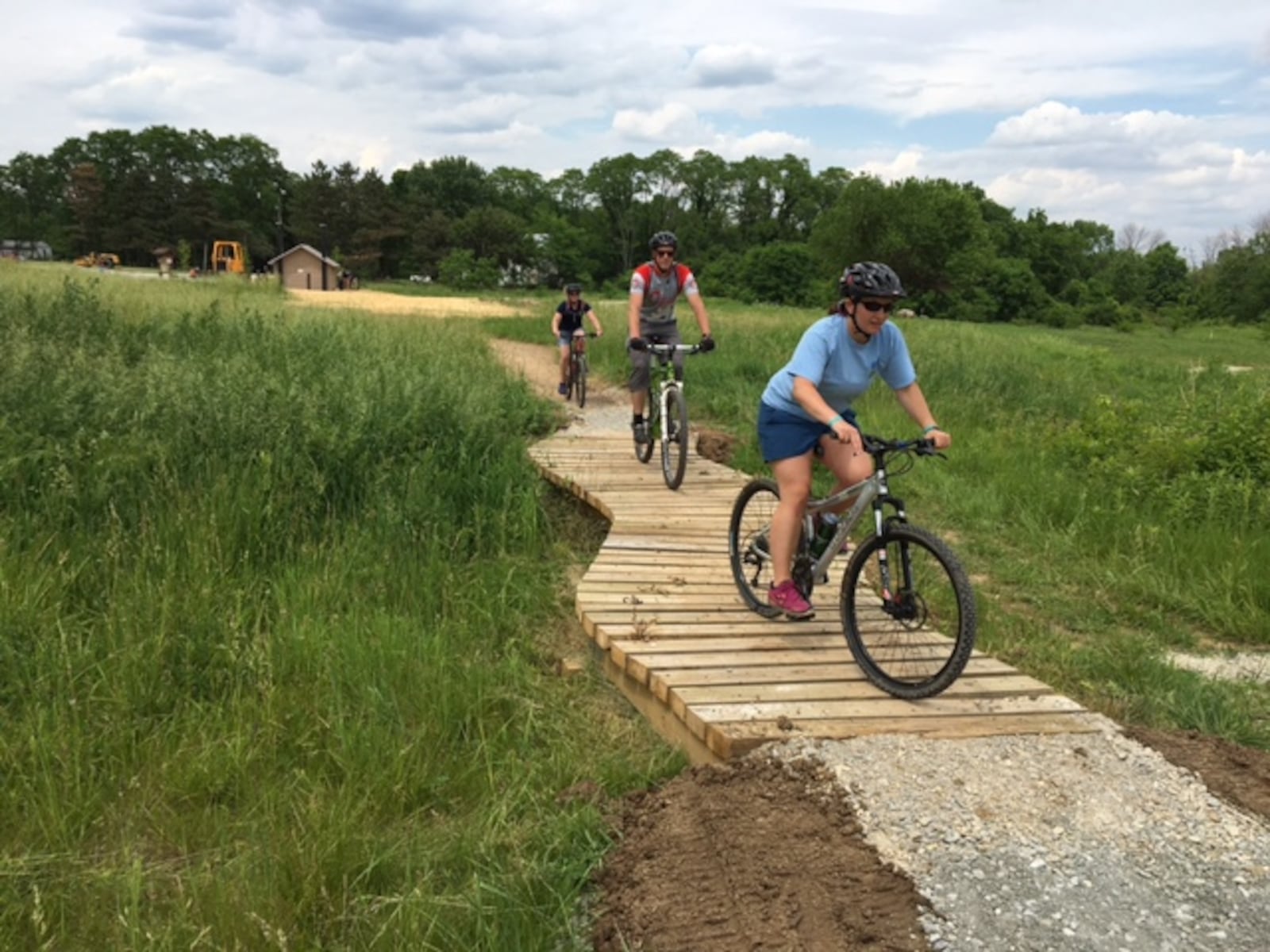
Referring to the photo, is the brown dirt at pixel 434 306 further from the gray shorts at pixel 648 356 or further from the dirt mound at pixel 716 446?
the gray shorts at pixel 648 356

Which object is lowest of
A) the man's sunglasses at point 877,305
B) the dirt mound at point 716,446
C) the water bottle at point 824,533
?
the dirt mound at point 716,446

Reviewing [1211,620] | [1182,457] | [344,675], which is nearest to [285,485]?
[344,675]

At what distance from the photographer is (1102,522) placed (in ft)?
22.3

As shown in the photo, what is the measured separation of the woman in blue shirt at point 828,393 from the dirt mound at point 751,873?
128 centimetres

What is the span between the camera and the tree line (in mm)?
67625

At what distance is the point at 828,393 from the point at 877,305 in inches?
20.2

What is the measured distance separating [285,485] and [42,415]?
1.79 m

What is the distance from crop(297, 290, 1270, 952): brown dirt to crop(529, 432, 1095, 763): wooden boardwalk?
0.84ft

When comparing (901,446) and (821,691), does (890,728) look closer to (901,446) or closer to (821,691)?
(821,691)

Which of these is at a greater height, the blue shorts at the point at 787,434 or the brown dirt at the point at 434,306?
the brown dirt at the point at 434,306

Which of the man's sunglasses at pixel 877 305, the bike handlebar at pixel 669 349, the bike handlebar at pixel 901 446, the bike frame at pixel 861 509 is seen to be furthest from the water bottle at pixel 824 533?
the bike handlebar at pixel 669 349

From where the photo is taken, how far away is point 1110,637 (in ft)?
16.8

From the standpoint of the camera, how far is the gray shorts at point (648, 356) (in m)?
7.68

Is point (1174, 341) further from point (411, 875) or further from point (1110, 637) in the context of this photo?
point (411, 875)
